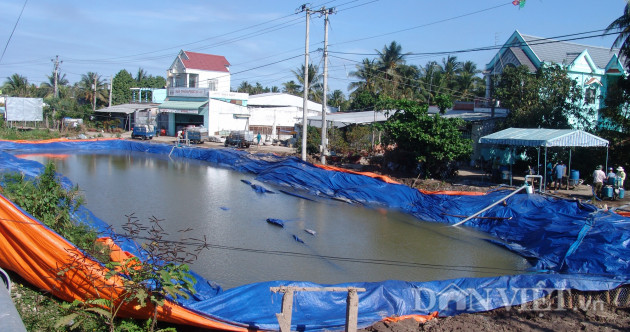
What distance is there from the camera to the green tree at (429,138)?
65.5 ft

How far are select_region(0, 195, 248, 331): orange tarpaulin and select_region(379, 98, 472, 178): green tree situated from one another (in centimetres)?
1559

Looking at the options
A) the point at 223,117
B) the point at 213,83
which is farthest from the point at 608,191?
the point at 213,83

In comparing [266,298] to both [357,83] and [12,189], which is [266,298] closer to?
[12,189]

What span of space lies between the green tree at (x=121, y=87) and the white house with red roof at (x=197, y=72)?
1115cm

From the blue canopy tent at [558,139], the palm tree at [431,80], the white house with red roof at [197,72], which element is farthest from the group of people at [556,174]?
the white house with red roof at [197,72]

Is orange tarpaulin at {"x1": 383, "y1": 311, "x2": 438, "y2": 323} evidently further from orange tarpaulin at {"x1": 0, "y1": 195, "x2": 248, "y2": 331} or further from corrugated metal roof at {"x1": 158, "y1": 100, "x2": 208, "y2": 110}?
corrugated metal roof at {"x1": 158, "y1": 100, "x2": 208, "y2": 110}

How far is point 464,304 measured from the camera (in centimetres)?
→ 718

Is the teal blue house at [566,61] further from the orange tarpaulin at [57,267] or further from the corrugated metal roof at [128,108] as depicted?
the corrugated metal roof at [128,108]

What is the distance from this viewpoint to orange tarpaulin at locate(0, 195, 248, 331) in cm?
586

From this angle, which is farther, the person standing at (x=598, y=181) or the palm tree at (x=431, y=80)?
the palm tree at (x=431, y=80)

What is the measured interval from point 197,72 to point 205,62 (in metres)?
2.04

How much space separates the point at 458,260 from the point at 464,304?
14.1ft

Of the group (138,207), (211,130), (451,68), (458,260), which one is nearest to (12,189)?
(138,207)

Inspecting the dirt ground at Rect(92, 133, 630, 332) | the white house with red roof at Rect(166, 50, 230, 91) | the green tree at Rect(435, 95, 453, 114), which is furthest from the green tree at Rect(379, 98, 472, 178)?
the white house with red roof at Rect(166, 50, 230, 91)
